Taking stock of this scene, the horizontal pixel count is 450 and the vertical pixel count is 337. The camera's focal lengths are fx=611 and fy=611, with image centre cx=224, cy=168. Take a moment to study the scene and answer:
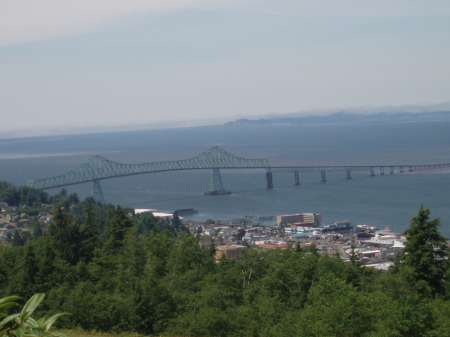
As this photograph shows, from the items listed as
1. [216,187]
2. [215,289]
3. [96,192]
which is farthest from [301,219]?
[215,289]

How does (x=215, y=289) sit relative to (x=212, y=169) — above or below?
above

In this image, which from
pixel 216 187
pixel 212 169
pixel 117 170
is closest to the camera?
pixel 216 187

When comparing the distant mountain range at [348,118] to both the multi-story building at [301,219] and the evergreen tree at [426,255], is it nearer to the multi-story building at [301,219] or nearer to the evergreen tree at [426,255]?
the multi-story building at [301,219]

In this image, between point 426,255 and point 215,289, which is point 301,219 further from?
point 215,289

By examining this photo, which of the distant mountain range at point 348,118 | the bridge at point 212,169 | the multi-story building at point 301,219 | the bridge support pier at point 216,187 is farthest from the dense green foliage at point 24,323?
the distant mountain range at point 348,118

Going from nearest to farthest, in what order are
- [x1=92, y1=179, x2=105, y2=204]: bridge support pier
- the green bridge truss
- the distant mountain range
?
[x1=92, y1=179, x2=105, y2=204]: bridge support pier → the green bridge truss → the distant mountain range

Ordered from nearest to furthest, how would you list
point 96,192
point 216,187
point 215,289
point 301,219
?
point 215,289
point 301,219
point 96,192
point 216,187

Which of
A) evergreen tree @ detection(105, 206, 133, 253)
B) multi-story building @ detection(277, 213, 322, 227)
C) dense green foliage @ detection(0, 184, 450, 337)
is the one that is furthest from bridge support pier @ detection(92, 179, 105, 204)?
dense green foliage @ detection(0, 184, 450, 337)

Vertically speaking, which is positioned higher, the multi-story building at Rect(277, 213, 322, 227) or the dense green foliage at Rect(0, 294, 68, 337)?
the dense green foliage at Rect(0, 294, 68, 337)

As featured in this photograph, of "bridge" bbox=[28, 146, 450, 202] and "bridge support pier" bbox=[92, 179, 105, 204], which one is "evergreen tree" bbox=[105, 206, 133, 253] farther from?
"bridge support pier" bbox=[92, 179, 105, 204]
